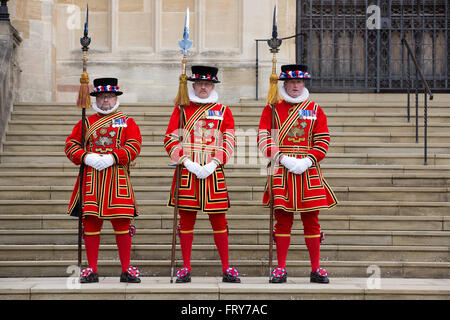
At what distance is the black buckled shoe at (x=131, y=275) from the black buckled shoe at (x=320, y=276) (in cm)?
163

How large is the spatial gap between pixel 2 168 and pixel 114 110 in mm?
2732

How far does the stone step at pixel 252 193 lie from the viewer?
29.6 ft

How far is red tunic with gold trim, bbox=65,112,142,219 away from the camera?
7383mm

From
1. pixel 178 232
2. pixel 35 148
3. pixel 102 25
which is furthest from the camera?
pixel 102 25

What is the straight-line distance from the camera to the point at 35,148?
10273 millimetres

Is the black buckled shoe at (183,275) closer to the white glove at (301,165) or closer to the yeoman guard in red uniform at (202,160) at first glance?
the yeoman guard in red uniform at (202,160)

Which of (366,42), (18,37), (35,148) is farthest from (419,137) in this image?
(18,37)

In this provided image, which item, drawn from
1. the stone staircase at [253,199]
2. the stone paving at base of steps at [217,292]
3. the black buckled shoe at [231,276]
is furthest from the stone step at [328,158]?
the stone paving at base of steps at [217,292]

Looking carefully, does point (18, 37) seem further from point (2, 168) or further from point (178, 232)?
point (178, 232)

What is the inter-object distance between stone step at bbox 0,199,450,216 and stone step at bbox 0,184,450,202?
21cm

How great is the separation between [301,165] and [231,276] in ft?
4.03

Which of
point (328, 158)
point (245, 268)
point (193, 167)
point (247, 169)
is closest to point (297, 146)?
point (193, 167)

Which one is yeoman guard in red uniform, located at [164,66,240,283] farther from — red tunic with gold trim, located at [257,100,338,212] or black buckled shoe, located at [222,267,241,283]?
red tunic with gold trim, located at [257,100,338,212]

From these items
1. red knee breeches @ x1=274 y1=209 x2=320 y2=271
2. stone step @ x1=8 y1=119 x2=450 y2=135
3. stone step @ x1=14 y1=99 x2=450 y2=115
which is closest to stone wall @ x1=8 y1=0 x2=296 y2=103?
stone step @ x1=14 y1=99 x2=450 y2=115
